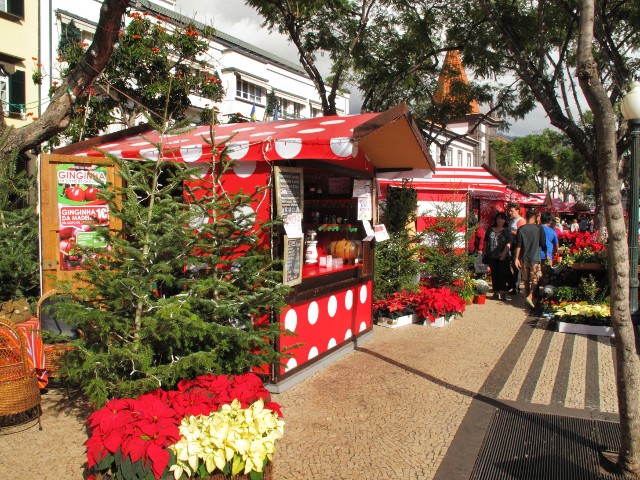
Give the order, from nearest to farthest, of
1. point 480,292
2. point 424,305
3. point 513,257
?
point 424,305
point 480,292
point 513,257

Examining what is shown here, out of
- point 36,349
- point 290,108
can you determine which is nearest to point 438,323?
point 36,349

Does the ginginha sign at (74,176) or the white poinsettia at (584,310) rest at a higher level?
the ginginha sign at (74,176)

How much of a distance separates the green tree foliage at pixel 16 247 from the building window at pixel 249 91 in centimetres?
2008

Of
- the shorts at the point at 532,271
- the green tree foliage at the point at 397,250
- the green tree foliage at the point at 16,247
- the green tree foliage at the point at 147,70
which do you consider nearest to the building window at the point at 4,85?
the green tree foliage at the point at 147,70

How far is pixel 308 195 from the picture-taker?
7.12 metres

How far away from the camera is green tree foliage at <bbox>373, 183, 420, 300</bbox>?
30.0ft

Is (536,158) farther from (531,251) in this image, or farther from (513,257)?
(531,251)

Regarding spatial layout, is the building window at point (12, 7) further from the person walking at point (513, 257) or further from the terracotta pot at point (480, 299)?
the terracotta pot at point (480, 299)

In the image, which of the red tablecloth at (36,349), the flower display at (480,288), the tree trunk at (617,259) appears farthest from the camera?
the flower display at (480,288)

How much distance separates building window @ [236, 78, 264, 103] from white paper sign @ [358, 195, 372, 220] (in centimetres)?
1971

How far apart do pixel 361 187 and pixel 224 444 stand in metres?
4.36

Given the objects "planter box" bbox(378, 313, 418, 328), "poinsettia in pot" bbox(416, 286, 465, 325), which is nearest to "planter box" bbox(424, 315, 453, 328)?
"poinsettia in pot" bbox(416, 286, 465, 325)

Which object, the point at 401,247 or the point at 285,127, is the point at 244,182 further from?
the point at 401,247

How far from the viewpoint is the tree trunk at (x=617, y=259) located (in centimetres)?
366
